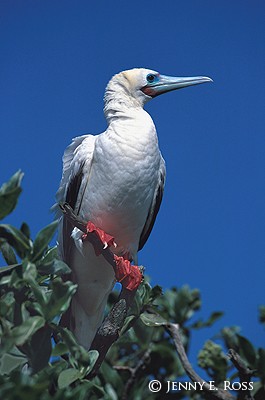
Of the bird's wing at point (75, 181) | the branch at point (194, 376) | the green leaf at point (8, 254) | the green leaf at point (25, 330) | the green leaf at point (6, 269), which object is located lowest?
the branch at point (194, 376)

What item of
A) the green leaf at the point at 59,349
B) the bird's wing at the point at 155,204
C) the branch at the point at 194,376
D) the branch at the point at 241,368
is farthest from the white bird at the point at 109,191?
the green leaf at the point at 59,349

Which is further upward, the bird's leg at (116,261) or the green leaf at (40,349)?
the bird's leg at (116,261)

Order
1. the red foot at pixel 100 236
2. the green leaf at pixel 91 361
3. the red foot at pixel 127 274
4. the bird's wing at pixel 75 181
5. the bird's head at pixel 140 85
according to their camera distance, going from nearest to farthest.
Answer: the green leaf at pixel 91 361, the red foot at pixel 127 274, the red foot at pixel 100 236, the bird's wing at pixel 75 181, the bird's head at pixel 140 85

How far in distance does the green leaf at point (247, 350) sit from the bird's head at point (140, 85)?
2904 millimetres

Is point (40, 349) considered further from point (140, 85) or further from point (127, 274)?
point (140, 85)

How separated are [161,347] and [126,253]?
112 cm

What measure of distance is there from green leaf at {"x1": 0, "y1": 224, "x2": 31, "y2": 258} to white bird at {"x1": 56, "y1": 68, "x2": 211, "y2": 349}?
2605 millimetres

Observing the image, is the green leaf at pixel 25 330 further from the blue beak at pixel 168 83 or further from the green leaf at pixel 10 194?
the blue beak at pixel 168 83

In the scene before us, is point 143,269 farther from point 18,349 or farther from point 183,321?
point 18,349

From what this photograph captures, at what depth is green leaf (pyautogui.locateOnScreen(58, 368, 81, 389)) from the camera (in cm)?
339

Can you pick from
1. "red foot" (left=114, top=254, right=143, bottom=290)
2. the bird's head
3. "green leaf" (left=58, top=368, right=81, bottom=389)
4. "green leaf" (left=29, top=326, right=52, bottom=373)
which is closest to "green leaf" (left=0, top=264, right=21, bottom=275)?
"green leaf" (left=29, top=326, right=52, bottom=373)

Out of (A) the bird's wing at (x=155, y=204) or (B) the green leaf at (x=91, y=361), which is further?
(A) the bird's wing at (x=155, y=204)

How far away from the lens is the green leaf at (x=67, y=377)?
133 inches

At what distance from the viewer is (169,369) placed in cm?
504
